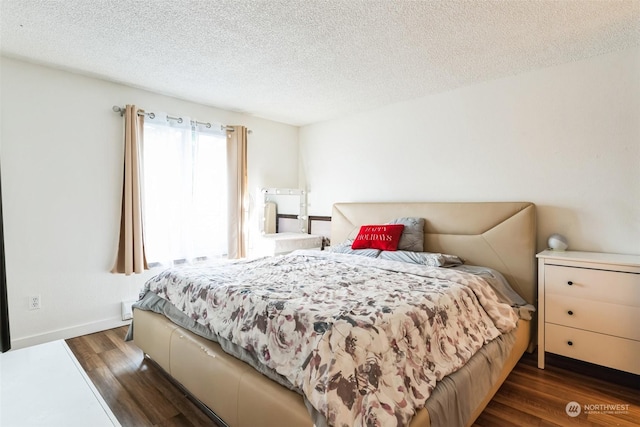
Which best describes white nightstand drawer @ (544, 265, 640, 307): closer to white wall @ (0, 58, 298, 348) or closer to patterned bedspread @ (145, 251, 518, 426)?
patterned bedspread @ (145, 251, 518, 426)

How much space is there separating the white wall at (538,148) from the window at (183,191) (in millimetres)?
1858

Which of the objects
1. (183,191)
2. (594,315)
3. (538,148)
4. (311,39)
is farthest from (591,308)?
(183,191)

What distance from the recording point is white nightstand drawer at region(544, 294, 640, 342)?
2.03 m

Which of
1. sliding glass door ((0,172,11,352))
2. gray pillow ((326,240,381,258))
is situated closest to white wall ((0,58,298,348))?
sliding glass door ((0,172,11,352))

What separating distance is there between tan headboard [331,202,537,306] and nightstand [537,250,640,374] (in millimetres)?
232

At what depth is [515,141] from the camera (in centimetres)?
281

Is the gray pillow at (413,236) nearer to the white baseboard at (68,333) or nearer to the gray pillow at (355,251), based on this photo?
the gray pillow at (355,251)

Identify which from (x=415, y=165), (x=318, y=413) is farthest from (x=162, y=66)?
(x=318, y=413)

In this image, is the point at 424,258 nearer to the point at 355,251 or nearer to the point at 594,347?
the point at 355,251

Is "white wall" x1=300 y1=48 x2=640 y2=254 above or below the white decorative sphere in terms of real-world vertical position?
above

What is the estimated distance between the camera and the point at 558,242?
2496mm

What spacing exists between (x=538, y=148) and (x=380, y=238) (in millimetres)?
1549

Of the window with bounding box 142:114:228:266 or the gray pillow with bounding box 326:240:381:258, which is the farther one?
the window with bounding box 142:114:228:266

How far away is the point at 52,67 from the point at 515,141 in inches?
161
